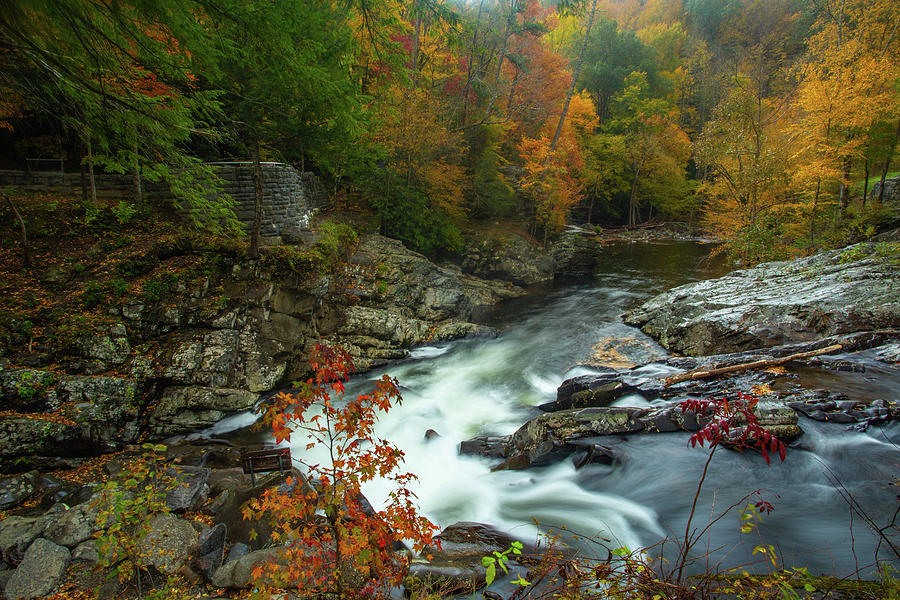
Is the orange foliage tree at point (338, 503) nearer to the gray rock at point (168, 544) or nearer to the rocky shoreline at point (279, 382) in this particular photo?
the rocky shoreline at point (279, 382)

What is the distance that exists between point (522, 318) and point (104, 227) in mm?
13449

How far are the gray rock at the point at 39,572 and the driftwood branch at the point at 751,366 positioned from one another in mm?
9525

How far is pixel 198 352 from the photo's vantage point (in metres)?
8.05

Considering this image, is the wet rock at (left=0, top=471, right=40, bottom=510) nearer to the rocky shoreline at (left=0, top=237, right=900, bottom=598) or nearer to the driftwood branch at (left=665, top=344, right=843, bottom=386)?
the rocky shoreline at (left=0, top=237, right=900, bottom=598)

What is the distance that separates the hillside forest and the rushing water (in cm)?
624

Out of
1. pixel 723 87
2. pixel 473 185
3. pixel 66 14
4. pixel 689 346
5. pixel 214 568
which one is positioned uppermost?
pixel 723 87

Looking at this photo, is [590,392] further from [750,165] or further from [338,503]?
[750,165]

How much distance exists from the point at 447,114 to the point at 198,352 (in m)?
17.9

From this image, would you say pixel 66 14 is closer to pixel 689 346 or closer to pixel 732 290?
pixel 689 346

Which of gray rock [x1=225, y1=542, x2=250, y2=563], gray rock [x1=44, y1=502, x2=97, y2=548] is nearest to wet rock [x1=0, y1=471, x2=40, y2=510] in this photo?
gray rock [x1=44, y1=502, x2=97, y2=548]

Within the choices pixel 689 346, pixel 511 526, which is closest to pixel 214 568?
pixel 511 526

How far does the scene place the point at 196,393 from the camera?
775 centimetres

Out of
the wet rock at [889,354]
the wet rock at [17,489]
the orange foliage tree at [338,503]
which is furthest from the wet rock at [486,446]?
the wet rock at [889,354]

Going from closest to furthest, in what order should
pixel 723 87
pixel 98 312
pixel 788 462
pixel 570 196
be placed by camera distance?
pixel 788 462 < pixel 98 312 < pixel 570 196 < pixel 723 87
